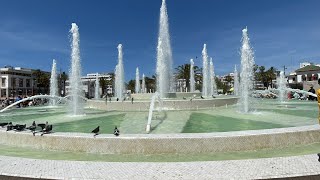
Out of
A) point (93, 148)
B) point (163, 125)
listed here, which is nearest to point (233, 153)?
point (93, 148)

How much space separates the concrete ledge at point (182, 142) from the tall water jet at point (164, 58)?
55.0 feet

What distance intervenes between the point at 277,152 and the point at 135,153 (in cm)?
364

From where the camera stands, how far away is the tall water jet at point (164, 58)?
26547 millimetres

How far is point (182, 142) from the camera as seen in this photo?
774 centimetres

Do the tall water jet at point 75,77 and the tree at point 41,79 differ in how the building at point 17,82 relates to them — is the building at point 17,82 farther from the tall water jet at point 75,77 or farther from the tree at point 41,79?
the tall water jet at point 75,77

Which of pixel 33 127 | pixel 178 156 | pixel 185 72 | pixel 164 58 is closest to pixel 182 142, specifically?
pixel 178 156

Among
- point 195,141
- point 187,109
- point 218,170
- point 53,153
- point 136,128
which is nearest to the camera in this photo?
point 218,170

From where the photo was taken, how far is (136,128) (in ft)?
36.6

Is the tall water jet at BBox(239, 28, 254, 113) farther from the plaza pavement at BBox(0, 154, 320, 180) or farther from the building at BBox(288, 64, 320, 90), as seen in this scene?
the building at BBox(288, 64, 320, 90)

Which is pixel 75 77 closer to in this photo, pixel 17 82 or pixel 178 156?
pixel 178 156

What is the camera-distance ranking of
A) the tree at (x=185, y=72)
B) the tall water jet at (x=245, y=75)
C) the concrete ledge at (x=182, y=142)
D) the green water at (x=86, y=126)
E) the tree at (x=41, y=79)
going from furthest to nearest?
the tree at (x=41, y=79) → the tree at (x=185, y=72) → the tall water jet at (x=245, y=75) → the green water at (x=86, y=126) → the concrete ledge at (x=182, y=142)

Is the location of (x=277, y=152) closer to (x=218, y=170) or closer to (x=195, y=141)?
(x=195, y=141)

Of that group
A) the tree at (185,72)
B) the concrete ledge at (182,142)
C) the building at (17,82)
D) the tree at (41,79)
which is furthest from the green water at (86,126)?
the tree at (41,79)

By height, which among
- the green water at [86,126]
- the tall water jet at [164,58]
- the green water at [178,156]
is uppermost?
the tall water jet at [164,58]
